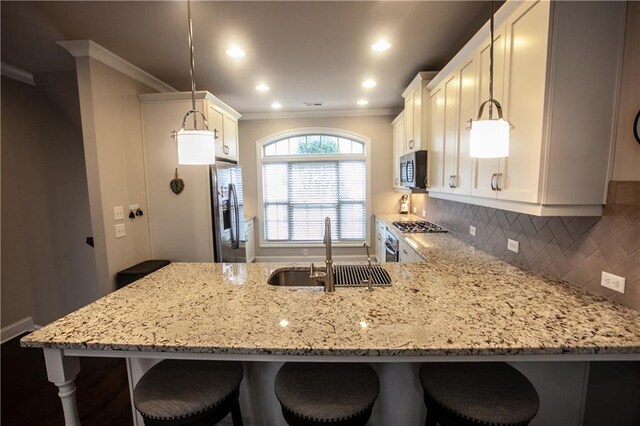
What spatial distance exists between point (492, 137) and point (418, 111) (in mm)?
2120

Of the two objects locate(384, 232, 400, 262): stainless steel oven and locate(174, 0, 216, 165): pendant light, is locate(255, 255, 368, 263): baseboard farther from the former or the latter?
locate(174, 0, 216, 165): pendant light

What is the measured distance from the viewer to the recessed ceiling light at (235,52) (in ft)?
8.35

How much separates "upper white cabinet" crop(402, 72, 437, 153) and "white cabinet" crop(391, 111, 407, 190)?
16.8 inches

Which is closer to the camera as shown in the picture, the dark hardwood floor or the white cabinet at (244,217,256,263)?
the dark hardwood floor

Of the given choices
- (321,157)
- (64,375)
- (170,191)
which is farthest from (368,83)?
(64,375)

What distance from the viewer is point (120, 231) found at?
279 centimetres

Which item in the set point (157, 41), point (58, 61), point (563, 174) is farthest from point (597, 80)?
point (58, 61)

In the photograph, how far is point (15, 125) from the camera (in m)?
2.90

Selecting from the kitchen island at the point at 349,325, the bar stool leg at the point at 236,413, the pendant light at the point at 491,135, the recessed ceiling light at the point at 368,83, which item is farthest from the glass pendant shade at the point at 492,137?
the recessed ceiling light at the point at 368,83

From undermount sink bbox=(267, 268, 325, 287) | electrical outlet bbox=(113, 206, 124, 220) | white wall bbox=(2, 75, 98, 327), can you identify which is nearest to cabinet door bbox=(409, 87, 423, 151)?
undermount sink bbox=(267, 268, 325, 287)

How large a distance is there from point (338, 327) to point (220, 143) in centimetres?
287

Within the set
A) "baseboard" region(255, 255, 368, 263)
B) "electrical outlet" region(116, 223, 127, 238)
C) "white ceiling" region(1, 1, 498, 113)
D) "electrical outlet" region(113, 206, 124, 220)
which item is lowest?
"baseboard" region(255, 255, 368, 263)

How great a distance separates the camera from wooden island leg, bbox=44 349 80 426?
1150 mm

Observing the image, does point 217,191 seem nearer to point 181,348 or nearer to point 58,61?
point 58,61
